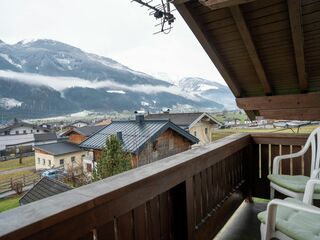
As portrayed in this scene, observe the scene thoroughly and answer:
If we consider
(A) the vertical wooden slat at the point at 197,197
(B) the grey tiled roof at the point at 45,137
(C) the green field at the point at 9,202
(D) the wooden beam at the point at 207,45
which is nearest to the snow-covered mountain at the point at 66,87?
(B) the grey tiled roof at the point at 45,137

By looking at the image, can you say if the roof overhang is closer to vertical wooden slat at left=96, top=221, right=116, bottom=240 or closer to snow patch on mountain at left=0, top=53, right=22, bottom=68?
vertical wooden slat at left=96, top=221, right=116, bottom=240

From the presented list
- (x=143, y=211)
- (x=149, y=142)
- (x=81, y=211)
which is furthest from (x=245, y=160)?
(x=149, y=142)

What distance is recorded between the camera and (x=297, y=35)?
2045 mm

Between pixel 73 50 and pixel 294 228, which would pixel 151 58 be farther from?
pixel 294 228

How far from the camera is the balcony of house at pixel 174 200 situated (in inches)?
27.4

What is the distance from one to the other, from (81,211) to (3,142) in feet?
96.2

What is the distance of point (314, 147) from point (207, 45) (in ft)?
4.45

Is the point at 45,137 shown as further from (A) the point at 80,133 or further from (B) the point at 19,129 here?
(A) the point at 80,133

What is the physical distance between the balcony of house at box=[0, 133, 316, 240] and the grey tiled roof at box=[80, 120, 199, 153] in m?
6.07

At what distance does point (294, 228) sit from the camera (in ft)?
4.06

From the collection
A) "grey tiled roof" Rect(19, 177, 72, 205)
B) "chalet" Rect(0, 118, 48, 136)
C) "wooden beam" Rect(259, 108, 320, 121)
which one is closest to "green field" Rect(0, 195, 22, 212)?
"grey tiled roof" Rect(19, 177, 72, 205)

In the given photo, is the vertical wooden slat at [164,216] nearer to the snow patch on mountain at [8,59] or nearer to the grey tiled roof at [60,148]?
the grey tiled roof at [60,148]

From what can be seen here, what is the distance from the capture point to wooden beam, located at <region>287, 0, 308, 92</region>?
179cm

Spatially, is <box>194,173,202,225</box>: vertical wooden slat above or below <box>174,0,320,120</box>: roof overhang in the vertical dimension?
below
